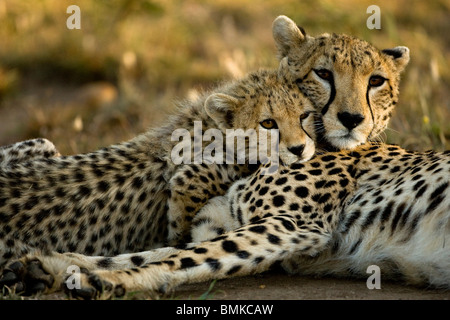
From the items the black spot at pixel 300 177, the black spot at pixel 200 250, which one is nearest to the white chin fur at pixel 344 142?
the black spot at pixel 300 177

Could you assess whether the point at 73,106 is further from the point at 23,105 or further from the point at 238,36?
the point at 238,36

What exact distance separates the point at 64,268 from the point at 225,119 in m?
1.27

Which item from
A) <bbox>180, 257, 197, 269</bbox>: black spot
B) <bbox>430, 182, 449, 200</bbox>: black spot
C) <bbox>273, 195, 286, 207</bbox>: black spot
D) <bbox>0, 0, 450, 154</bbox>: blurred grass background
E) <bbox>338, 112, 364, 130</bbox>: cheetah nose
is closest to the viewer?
<bbox>180, 257, 197, 269</bbox>: black spot

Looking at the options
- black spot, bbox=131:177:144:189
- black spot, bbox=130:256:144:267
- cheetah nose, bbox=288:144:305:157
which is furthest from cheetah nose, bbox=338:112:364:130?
black spot, bbox=130:256:144:267

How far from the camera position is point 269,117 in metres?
Answer: 3.77

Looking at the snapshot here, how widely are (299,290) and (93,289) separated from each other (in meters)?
0.92

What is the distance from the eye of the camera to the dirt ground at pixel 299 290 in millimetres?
3039

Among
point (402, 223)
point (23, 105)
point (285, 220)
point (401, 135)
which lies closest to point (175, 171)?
point (285, 220)

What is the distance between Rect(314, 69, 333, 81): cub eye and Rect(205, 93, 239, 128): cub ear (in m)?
0.48

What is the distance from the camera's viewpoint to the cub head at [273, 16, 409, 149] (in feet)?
12.2

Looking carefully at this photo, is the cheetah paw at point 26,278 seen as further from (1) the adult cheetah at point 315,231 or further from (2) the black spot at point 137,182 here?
(2) the black spot at point 137,182

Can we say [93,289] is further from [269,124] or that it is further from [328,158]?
[328,158]

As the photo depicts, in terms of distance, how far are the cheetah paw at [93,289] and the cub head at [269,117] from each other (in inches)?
46.8

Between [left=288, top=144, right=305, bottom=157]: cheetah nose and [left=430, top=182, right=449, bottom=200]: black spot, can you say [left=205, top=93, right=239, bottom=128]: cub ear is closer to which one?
[left=288, top=144, right=305, bottom=157]: cheetah nose
